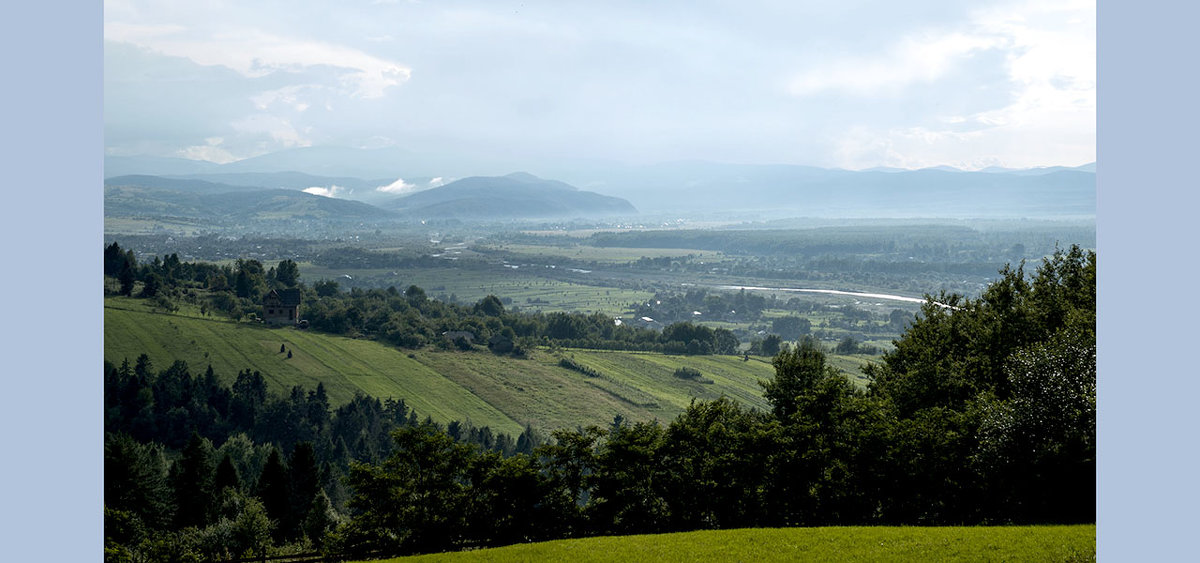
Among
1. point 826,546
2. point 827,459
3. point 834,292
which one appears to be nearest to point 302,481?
point 827,459

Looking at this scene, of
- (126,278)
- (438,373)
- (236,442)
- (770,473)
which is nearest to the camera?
(770,473)

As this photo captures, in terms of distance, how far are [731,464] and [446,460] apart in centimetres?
853

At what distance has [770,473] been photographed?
72.6ft

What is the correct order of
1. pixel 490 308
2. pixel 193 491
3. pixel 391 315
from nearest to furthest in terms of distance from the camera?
pixel 193 491
pixel 391 315
pixel 490 308

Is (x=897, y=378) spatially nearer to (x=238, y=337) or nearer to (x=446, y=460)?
(x=446, y=460)

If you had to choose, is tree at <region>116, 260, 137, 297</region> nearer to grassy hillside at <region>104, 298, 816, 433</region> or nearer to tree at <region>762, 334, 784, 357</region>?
grassy hillside at <region>104, 298, 816, 433</region>

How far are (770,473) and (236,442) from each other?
6347 cm

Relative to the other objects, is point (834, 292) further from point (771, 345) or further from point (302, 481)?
point (302, 481)

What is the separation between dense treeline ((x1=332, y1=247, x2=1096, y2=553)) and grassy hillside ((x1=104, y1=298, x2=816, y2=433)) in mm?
57918

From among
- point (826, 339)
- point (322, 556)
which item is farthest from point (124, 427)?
point (826, 339)

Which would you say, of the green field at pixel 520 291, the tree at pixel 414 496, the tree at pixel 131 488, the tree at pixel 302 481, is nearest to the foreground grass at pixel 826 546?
the tree at pixel 414 496

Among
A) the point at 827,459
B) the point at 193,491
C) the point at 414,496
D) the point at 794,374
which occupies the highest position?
the point at 794,374

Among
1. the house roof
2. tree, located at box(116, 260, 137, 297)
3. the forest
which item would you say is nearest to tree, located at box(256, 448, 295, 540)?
the forest

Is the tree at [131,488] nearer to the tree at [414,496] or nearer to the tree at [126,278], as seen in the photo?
the tree at [414,496]
